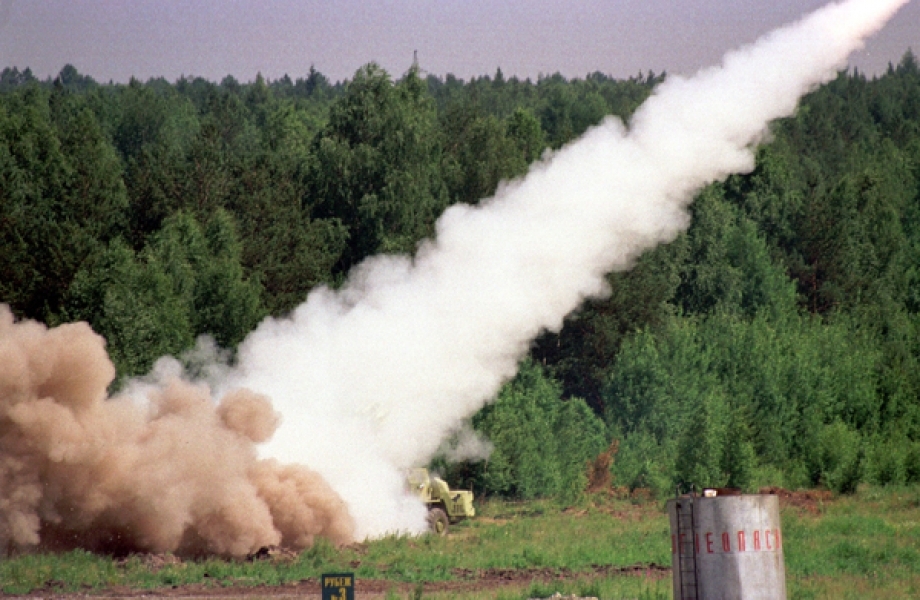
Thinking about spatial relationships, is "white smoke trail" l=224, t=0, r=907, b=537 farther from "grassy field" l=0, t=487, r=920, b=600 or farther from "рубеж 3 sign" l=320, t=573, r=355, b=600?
"рубеж 3 sign" l=320, t=573, r=355, b=600

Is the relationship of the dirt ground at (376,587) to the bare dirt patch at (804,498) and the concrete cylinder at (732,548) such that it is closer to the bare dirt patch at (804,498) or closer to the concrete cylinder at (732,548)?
the concrete cylinder at (732,548)

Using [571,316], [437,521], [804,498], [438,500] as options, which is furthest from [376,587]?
[571,316]

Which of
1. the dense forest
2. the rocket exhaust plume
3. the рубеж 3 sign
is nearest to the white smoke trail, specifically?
the rocket exhaust plume

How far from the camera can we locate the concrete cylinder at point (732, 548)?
23.1 m

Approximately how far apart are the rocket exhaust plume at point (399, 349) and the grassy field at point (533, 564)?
128 centimetres

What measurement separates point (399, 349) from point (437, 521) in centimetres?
501

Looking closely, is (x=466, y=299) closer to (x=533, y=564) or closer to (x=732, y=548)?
(x=533, y=564)

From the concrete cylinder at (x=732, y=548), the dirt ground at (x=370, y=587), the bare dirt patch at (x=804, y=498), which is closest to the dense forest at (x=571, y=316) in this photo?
the bare dirt patch at (x=804, y=498)

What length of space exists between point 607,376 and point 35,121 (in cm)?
2809

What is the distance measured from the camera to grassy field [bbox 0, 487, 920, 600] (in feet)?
94.7

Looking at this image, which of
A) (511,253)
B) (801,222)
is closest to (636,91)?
(801,222)

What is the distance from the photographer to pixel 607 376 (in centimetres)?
6506

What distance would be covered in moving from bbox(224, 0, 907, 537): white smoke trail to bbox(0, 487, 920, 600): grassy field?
2945 mm

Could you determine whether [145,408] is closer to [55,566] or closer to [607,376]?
[55,566]
